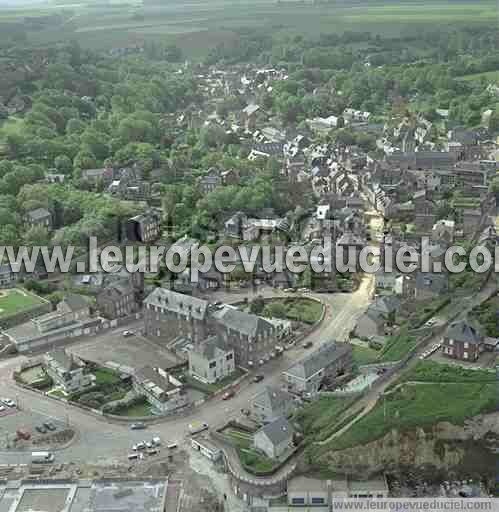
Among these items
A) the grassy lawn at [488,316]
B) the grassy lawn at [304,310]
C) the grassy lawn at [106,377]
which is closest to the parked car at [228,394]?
the grassy lawn at [106,377]

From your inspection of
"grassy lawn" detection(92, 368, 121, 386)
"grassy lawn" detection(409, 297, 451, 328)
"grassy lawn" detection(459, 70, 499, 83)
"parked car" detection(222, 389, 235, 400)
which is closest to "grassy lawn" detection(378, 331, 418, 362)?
"grassy lawn" detection(409, 297, 451, 328)

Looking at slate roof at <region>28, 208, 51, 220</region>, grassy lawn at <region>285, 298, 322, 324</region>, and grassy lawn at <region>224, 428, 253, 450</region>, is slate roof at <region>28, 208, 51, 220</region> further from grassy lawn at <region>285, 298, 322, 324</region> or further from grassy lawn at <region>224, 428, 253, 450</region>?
grassy lawn at <region>224, 428, 253, 450</region>

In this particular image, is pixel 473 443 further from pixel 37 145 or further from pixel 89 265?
pixel 37 145

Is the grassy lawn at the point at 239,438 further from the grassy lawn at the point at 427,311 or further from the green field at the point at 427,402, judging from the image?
the grassy lawn at the point at 427,311

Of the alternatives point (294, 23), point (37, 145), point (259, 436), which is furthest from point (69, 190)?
point (294, 23)

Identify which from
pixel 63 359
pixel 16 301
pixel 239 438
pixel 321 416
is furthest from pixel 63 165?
pixel 321 416
